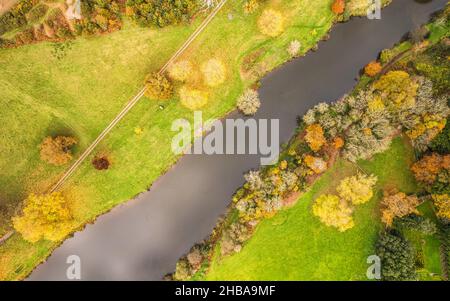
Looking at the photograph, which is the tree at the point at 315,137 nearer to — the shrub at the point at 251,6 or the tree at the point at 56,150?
the shrub at the point at 251,6

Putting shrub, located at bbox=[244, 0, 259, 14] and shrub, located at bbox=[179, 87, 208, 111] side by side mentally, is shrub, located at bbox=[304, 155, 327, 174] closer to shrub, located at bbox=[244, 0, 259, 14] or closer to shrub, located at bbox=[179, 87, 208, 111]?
shrub, located at bbox=[179, 87, 208, 111]

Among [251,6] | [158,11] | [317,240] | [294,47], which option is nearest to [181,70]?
[158,11]

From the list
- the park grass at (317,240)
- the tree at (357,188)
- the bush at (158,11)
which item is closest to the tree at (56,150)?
the bush at (158,11)

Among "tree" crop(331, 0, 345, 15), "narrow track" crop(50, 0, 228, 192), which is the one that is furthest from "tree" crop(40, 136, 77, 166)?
"tree" crop(331, 0, 345, 15)

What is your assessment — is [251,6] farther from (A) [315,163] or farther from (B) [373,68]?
(A) [315,163]

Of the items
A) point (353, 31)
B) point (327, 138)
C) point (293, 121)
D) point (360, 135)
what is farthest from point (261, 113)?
point (353, 31)

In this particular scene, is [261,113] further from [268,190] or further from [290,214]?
[290,214]
